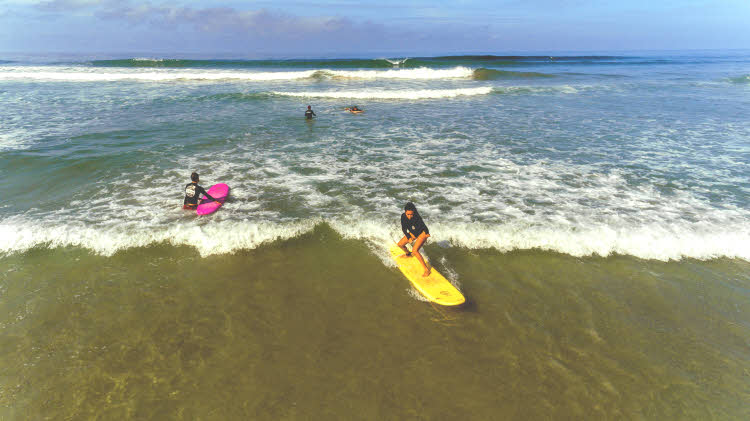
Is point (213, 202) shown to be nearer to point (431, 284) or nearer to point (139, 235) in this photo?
point (139, 235)

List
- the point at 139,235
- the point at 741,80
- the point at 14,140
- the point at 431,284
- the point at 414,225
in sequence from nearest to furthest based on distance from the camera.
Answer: the point at 431,284 → the point at 414,225 → the point at 139,235 → the point at 14,140 → the point at 741,80

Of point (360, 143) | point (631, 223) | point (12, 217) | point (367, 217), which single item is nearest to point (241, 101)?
point (360, 143)

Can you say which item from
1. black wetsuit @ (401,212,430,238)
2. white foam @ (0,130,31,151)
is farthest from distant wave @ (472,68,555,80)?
white foam @ (0,130,31,151)

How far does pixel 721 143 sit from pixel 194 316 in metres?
24.5

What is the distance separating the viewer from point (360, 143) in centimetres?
1761

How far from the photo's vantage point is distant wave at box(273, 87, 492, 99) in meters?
32.2

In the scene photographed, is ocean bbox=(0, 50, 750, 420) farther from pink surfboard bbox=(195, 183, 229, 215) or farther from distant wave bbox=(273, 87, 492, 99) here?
distant wave bbox=(273, 87, 492, 99)

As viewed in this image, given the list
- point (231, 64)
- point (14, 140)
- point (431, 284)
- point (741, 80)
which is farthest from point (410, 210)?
point (231, 64)

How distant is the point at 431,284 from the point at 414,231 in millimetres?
1312

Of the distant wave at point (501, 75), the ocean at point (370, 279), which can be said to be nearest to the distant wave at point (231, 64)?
the distant wave at point (501, 75)

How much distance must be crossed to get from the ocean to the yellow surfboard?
28 cm

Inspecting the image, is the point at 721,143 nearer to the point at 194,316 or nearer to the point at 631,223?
the point at 631,223

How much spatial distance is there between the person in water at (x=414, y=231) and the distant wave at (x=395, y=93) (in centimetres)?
2678

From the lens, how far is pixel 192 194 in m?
9.98
